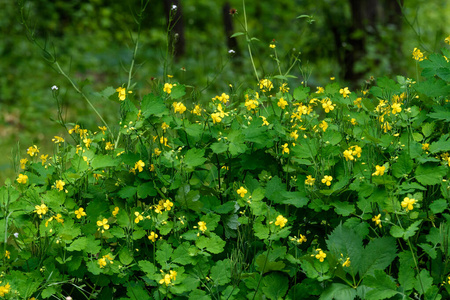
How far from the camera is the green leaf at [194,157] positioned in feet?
6.56

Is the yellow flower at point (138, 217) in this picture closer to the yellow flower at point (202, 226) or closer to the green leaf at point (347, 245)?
the yellow flower at point (202, 226)

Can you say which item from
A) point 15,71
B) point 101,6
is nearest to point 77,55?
point 15,71

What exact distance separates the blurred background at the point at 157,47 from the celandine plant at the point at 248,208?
7.88ft

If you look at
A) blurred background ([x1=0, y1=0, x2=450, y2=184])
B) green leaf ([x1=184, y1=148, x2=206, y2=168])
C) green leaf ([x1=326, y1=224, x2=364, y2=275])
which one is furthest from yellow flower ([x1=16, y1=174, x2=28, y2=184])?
blurred background ([x1=0, y1=0, x2=450, y2=184])

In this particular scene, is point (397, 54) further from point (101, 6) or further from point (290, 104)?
point (101, 6)

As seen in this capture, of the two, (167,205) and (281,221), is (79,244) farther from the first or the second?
(281,221)

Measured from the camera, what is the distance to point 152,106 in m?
2.08

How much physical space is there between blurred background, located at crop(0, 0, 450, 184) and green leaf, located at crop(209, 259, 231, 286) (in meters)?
2.78

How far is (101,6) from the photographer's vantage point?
13.8 m

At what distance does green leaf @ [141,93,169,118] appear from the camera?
6.79ft

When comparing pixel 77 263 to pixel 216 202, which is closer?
pixel 77 263

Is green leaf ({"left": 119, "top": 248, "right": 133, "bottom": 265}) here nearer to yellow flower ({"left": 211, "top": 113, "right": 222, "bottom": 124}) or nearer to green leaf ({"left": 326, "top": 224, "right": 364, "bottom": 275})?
yellow flower ({"left": 211, "top": 113, "right": 222, "bottom": 124})

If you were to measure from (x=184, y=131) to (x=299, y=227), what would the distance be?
0.57m

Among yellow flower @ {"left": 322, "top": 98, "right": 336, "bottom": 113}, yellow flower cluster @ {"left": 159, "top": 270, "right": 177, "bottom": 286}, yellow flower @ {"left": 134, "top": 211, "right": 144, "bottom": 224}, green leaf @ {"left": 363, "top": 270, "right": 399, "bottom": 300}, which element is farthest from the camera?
yellow flower @ {"left": 322, "top": 98, "right": 336, "bottom": 113}
